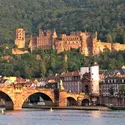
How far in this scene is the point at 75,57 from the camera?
19088 centimetres

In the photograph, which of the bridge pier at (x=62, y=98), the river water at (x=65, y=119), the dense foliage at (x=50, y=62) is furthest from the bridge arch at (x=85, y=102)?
the dense foliage at (x=50, y=62)

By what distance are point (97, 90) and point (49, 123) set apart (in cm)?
4973

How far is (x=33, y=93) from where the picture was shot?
124 meters

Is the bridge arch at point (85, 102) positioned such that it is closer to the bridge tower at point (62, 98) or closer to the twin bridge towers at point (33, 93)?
the twin bridge towers at point (33, 93)

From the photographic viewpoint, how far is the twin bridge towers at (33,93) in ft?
388

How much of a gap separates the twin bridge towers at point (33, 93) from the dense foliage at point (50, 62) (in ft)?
145

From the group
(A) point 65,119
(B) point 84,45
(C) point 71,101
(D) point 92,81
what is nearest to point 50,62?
(B) point 84,45

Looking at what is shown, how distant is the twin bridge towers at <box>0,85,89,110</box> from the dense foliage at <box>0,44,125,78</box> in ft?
145

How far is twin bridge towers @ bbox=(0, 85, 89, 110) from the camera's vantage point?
11834cm

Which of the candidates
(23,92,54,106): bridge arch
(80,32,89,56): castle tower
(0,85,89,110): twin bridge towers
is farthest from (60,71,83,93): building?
(80,32,89,56): castle tower

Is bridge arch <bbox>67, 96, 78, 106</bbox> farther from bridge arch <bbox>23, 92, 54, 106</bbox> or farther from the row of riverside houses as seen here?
bridge arch <bbox>23, 92, 54, 106</bbox>

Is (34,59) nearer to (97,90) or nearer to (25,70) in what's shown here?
(25,70)

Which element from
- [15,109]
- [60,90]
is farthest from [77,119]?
[60,90]

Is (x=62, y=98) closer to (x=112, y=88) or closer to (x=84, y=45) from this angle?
(x=112, y=88)
